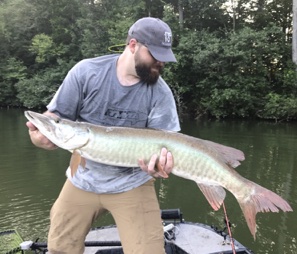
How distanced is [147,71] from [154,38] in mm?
249

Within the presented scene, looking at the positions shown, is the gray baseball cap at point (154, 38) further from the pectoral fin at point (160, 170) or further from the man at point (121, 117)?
the pectoral fin at point (160, 170)

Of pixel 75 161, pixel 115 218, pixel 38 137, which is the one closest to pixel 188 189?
pixel 115 218

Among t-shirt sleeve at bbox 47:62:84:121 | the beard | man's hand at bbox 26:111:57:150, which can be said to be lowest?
man's hand at bbox 26:111:57:150

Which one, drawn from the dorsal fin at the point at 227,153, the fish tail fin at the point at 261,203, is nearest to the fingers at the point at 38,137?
the dorsal fin at the point at 227,153

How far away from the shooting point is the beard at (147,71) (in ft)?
9.53

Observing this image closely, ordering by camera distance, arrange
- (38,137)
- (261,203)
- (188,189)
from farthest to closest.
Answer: (188,189), (38,137), (261,203)

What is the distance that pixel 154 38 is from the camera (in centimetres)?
290

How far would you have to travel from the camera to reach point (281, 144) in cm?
1425

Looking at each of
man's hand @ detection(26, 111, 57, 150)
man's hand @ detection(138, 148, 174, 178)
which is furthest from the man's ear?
man's hand @ detection(26, 111, 57, 150)

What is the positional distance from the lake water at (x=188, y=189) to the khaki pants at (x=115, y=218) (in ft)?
11.7

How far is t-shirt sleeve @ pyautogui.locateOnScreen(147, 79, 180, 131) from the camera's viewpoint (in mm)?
3062

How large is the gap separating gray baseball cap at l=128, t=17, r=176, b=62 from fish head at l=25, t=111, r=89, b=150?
0.78 m

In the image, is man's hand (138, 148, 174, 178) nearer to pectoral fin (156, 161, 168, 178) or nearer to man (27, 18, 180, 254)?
pectoral fin (156, 161, 168, 178)

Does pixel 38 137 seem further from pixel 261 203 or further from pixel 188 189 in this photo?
pixel 188 189
